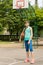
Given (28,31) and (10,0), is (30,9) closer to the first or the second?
(10,0)

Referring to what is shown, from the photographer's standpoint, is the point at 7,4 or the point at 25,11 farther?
the point at 7,4

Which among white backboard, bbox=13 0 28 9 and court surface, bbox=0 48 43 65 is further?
white backboard, bbox=13 0 28 9

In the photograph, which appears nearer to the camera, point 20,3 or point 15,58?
point 15,58

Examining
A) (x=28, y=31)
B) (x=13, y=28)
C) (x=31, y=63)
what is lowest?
(x=13, y=28)

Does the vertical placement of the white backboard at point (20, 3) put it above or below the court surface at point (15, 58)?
above

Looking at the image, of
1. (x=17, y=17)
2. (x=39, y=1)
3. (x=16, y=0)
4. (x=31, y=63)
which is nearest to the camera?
(x=31, y=63)

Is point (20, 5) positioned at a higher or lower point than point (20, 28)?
higher

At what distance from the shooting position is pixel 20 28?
37.7 m

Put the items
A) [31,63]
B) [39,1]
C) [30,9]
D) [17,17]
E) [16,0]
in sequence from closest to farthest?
1. [31,63]
2. [16,0]
3. [30,9]
4. [17,17]
5. [39,1]

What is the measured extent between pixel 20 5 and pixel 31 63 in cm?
1285

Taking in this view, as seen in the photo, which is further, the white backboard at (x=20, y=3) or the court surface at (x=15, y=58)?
the white backboard at (x=20, y=3)

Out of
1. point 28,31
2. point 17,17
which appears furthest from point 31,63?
point 17,17

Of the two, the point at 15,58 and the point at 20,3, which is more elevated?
the point at 20,3

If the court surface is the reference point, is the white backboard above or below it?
above
